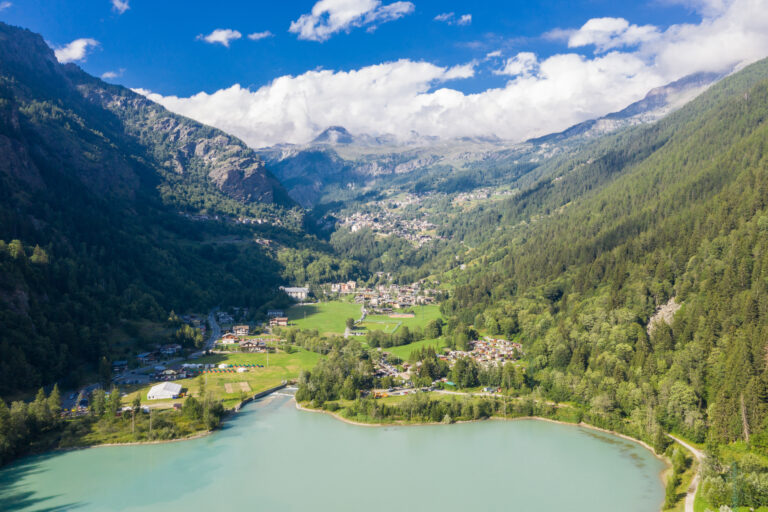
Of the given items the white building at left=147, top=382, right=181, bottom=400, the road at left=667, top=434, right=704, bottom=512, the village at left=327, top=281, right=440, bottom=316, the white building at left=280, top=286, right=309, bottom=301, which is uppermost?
the white building at left=280, top=286, right=309, bottom=301

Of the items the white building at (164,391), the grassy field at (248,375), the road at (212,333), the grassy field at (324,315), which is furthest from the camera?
the grassy field at (324,315)

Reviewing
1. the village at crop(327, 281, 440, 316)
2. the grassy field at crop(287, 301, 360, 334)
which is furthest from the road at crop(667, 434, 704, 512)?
the village at crop(327, 281, 440, 316)

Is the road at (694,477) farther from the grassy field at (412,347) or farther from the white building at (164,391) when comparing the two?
the white building at (164,391)

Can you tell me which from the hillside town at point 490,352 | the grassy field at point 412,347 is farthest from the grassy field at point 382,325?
the hillside town at point 490,352

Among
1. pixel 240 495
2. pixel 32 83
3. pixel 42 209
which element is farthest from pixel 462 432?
pixel 32 83

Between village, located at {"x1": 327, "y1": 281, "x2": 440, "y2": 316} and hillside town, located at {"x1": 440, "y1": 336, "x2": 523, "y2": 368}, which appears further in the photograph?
village, located at {"x1": 327, "y1": 281, "x2": 440, "y2": 316}

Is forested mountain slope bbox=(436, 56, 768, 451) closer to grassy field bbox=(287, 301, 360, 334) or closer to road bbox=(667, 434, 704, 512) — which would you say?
road bbox=(667, 434, 704, 512)

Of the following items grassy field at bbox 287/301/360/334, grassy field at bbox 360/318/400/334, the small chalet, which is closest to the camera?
the small chalet
